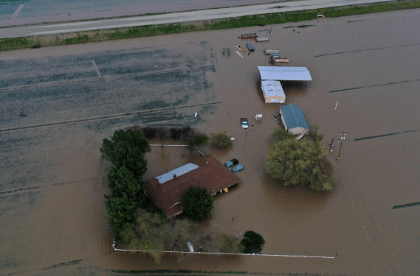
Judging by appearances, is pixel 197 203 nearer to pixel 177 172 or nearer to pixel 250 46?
pixel 177 172

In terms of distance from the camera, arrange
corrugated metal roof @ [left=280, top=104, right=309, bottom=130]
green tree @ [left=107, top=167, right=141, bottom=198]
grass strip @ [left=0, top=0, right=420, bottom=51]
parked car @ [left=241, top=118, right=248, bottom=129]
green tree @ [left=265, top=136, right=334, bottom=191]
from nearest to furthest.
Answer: green tree @ [left=107, top=167, right=141, bottom=198] → green tree @ [left=265, top=136, right=334, bottom=191] → corrugated metal roof @ [left=280, top=104, right=309, bottom=130] → parked car @ [left=241, top=118, right=248, bottom=129] → grass strip @ [left=0, top=0, right=420, bottom=51]

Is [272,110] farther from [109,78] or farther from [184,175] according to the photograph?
[109,78]

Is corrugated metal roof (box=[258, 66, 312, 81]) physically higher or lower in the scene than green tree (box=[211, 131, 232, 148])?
higher

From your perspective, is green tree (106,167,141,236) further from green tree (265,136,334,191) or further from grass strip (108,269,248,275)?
green tree (265,136,334,191)

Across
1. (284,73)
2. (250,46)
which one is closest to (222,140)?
(284,73)

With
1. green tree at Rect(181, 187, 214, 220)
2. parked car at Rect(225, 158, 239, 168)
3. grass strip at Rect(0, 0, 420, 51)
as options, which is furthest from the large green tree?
grass strip at Rect(0, 0, 420, 51)

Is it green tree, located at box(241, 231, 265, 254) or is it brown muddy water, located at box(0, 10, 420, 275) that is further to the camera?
brown muddy water, located at box(0, 10, 420, 275)
